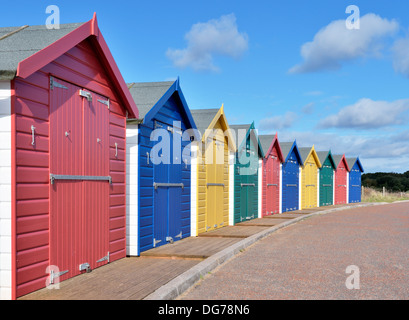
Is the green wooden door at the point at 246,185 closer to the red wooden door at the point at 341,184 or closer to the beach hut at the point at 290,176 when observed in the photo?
the beach hut at the point at 290,176

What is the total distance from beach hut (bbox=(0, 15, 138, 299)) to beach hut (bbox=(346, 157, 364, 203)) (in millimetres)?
30192

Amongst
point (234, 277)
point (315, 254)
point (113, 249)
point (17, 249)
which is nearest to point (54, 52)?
point (17, 249)

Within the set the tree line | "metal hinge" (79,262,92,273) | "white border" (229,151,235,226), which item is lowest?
the tree line

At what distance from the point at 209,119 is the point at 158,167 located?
12.1ft

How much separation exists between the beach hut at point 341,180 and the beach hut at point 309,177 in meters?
4.28

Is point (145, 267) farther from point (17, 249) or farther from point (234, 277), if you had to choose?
point (17, 249)

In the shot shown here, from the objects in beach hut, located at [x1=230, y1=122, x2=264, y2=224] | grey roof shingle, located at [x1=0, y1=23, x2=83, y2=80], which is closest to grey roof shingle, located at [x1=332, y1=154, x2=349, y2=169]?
beach hut, located at [x1=230, y1=122, x2=264, y2=224]

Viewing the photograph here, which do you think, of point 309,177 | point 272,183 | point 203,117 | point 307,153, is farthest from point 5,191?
point 309,177

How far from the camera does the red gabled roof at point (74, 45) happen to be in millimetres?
5430

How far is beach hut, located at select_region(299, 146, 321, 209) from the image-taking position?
26.1 meters

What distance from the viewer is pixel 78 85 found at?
22.3 ft

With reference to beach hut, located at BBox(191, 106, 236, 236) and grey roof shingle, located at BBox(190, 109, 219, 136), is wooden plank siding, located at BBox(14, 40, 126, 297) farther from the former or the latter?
grey roof shingle, located at BBox(190, 109, 219, 136)

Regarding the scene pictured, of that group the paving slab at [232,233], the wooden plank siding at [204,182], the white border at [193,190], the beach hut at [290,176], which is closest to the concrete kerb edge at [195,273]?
the paving slab at [232,233]
